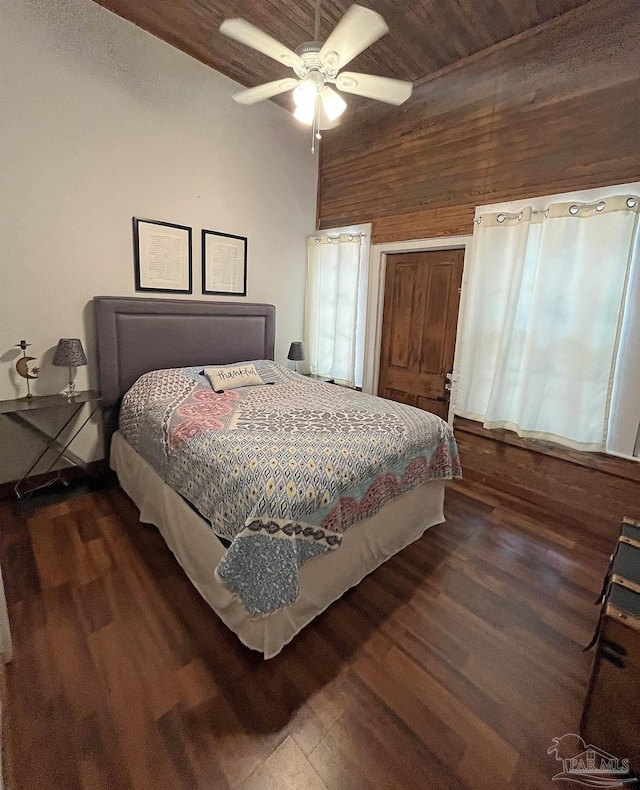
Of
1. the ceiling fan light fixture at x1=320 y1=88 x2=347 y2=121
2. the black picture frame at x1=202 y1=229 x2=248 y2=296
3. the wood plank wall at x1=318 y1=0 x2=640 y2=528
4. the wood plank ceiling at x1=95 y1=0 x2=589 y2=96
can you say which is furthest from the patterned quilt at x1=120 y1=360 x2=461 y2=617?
the wood plank ceiling at x1=95 y1=0 x2=589 y2=96

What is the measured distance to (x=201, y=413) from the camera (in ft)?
7.14

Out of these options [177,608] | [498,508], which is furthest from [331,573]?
[498,508]

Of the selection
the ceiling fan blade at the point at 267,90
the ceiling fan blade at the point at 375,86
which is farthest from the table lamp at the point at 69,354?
the ceiling fan blade at the point at 375,86

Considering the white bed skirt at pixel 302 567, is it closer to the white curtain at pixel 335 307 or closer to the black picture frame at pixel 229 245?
the black picture frame at pixel 229 245

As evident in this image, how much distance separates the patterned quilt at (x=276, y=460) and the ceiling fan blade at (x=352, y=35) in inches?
72.6

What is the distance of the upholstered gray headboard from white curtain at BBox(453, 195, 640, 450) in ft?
6.44

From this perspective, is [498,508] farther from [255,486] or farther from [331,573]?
[255,486]

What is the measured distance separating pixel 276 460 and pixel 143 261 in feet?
7.31

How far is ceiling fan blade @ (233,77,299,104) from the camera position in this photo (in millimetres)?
1942

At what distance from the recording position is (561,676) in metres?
1.49

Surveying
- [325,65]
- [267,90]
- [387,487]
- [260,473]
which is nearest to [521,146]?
[325,65]

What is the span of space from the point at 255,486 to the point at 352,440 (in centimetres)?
59

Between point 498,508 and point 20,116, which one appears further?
point 498,508

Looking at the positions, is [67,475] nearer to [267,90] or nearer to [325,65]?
[267,90]
